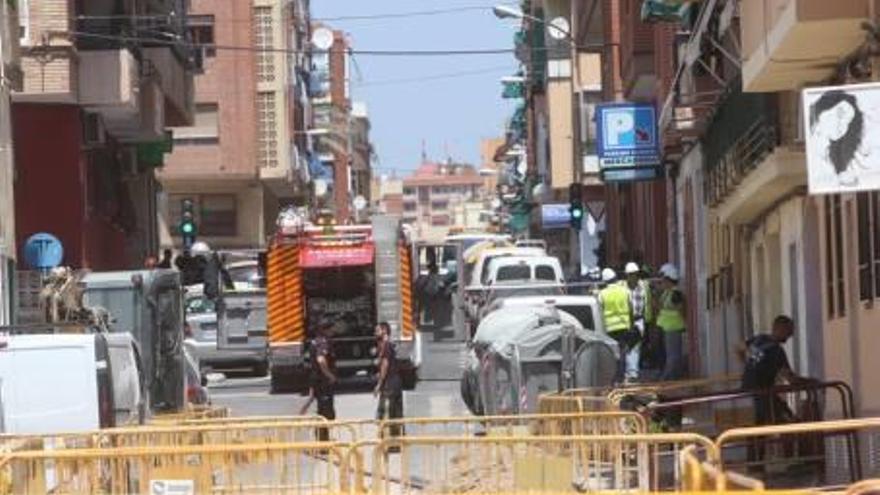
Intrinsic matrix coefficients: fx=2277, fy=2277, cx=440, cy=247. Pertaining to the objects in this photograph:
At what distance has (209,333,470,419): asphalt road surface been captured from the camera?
35.4 m

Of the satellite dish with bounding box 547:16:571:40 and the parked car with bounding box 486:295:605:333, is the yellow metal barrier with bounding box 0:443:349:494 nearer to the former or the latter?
the parked car with bounding box 486:295:605:333

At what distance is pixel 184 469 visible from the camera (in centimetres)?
1452

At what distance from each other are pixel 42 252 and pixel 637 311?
9368 mm

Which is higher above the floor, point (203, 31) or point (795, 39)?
point (203, 31)

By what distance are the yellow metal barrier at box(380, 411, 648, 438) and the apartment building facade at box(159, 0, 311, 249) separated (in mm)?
56424

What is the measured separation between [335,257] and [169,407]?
527 inches

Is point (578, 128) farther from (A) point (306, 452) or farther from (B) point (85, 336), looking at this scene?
(A) point (306, 452)

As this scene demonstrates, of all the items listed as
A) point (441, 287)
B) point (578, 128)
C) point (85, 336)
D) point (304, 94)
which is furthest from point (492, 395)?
point (304, 94)

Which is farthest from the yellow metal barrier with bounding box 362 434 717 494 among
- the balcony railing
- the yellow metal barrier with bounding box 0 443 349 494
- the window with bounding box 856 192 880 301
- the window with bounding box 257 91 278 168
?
the window with bounding box 257 91 278 168

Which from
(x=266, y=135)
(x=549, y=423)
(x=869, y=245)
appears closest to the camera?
(x=549, y=423)

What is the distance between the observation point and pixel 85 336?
18891mm

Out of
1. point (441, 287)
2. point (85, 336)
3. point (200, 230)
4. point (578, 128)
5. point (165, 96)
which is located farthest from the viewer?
point (200, 230)

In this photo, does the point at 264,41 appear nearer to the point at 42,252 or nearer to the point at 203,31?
the point at 203,31

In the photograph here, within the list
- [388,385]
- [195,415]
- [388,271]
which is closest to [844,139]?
[195,415]
